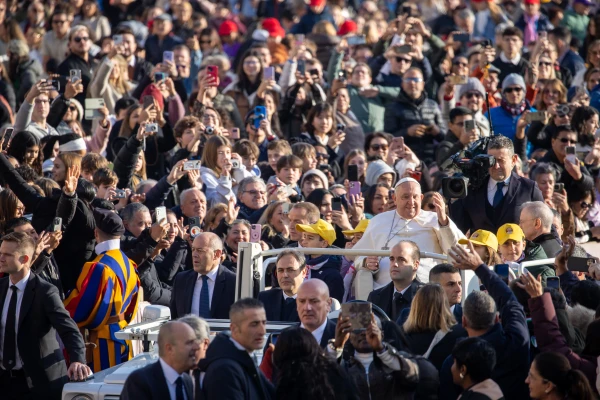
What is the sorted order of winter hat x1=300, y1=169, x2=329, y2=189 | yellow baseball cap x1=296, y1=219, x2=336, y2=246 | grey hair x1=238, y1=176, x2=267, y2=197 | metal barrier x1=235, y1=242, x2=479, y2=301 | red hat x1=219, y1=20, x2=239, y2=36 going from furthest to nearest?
red hat x1=219, y1=20, x2=239, y2=36, winter hat x1=300, y1=169, x2=329, y2=189, grey hair x1=238, y1=176, x2=267, y2=197, yellow baseball cap x1=296, y1=219, x2=336, y2=246, metal barrier x1=235, y1=242, x2=479, y2=301

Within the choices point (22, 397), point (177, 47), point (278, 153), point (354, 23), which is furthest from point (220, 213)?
point (354, 23)

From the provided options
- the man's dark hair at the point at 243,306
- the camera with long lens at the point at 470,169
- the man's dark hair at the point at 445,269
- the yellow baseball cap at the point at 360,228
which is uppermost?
the man's dark hair at the point at 243,306

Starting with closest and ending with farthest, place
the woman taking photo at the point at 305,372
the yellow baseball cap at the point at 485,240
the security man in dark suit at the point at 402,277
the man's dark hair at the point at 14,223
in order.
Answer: the woman taking photo at the point at 305,372, the security man in dark suit at the point at 402,277, the yellow baseball cap at the point at 485,240, the man's dark hair at the point at 14,223

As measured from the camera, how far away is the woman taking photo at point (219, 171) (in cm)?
1294

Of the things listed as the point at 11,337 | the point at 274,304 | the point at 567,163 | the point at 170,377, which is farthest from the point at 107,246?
the point at 567,163

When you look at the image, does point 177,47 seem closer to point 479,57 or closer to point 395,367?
point 479,57

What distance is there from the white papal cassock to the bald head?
1.58 metres

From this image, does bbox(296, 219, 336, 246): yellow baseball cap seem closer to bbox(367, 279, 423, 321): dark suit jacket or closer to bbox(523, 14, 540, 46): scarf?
bbox(367, 279, 423, 321): dark suit jacket

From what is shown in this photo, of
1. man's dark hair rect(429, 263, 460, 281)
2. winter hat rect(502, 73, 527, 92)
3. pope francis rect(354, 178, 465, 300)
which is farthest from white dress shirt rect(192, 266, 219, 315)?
winter hat rect(502, 73, 527, 92)

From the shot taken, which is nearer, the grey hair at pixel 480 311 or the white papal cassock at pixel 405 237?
the grey hair at pixel 480 311

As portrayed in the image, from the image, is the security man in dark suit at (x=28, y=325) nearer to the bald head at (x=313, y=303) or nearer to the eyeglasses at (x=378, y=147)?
the bald head at (x=313, y=303)

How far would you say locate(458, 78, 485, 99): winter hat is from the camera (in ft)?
50.6

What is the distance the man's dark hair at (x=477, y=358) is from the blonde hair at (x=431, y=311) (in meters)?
0.60

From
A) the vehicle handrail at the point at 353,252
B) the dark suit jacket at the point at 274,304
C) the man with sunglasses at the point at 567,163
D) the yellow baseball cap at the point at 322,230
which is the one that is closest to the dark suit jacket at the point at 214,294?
the dark suit jacket at the point at 274,304
